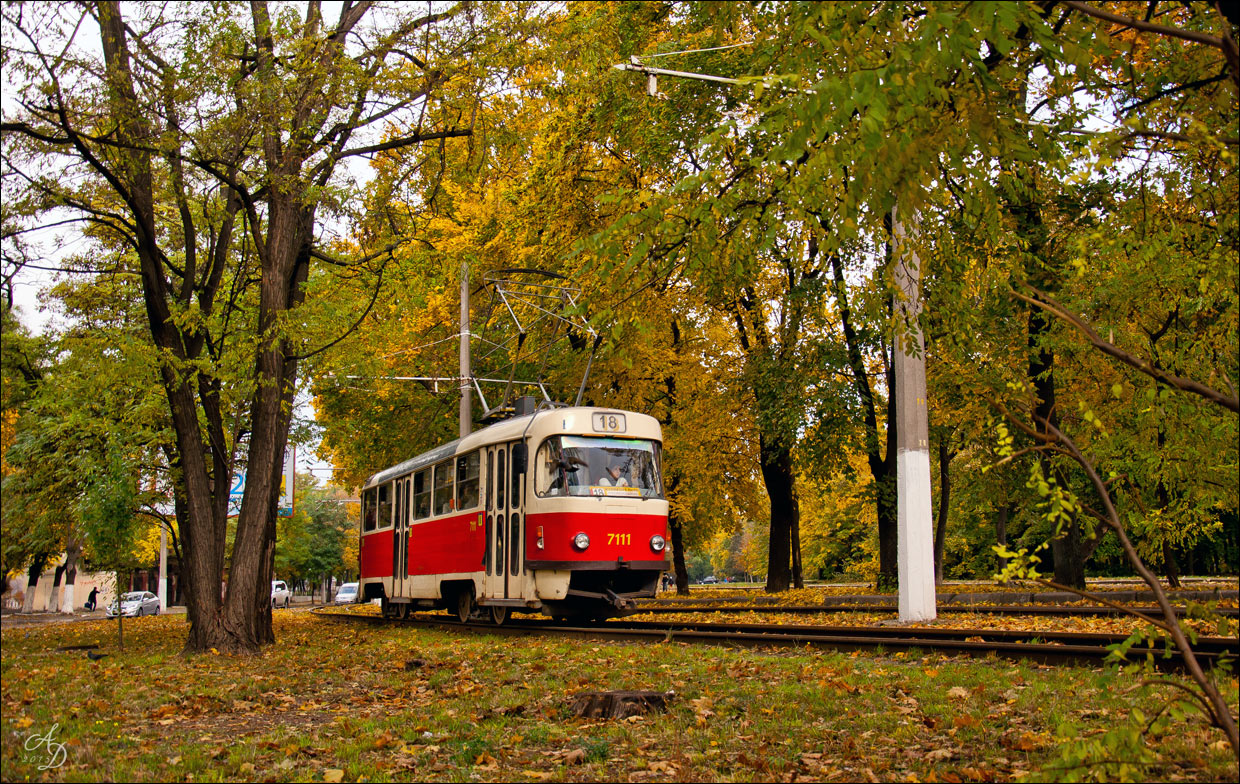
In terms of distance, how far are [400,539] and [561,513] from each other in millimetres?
7304

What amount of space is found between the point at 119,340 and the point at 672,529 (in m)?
19.6

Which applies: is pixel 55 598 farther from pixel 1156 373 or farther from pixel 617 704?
pixel 1156 373

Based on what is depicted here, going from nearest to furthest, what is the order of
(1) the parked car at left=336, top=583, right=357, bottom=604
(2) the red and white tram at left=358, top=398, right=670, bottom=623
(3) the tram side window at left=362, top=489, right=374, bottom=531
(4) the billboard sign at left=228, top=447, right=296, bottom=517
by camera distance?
(2) the red and white tram at left=358, top=398, right=670, bottom=623 → (4) the billboard sign at left=228, top=447, right=296, bottom=517 → (3) the tram side window at left=362, top=489, right=374, bottom=531 → (1) the parked car at left=336, top=583, right=357, bottom=604

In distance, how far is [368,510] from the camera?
2427 centimetres

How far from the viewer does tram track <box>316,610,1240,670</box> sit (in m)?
9.25

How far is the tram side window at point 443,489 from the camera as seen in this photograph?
18.4 metres

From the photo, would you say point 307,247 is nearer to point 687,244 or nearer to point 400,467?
point 400,467

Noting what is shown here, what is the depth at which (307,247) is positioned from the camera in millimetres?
15391

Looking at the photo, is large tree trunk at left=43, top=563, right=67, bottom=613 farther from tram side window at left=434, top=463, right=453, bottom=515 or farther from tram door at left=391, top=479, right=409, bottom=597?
tram side window at left=434, top=463, right=453, bottom=515

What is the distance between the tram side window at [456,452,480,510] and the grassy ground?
6285 millimetres

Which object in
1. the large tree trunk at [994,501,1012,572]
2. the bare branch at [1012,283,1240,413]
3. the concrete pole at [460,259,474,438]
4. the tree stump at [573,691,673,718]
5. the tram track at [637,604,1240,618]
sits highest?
the concrete pole at [460,259,474,438]

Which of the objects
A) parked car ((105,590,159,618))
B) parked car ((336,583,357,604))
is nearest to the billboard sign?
parked car ((105,590,159,618))

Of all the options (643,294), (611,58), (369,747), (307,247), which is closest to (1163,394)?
(643,294)

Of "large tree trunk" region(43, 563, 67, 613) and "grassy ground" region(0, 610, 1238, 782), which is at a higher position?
"grassy ground" region(0, 610, 1238, 782)
